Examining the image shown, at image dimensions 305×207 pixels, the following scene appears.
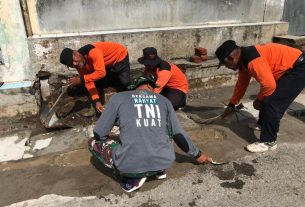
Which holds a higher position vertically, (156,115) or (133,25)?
(133,25)

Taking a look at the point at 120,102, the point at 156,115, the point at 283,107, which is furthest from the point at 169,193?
the point at 283,107

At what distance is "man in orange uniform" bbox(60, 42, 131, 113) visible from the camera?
14.3 feet

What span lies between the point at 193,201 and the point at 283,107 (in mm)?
1788

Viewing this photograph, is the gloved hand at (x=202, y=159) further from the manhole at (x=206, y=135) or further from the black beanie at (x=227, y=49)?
the black beanie at (x=227, y=49)

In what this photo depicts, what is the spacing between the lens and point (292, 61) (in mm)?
3828

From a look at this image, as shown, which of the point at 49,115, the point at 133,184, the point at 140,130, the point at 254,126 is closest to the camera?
the point at 140,130

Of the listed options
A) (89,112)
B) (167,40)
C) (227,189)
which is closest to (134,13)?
(167,40)

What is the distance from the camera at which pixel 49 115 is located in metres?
4.98

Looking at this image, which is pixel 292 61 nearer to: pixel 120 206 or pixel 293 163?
pixel 293 163

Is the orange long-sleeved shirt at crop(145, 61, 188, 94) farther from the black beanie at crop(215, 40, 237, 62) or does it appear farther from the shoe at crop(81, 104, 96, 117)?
the shoe at crop(81, 104, 96, 117)

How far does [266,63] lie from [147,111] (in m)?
1.82

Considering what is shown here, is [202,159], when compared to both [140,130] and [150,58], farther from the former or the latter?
[150,58]

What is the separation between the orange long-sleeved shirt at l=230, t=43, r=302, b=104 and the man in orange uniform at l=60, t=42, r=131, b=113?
2.18 meters

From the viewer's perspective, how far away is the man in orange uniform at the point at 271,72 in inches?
141
